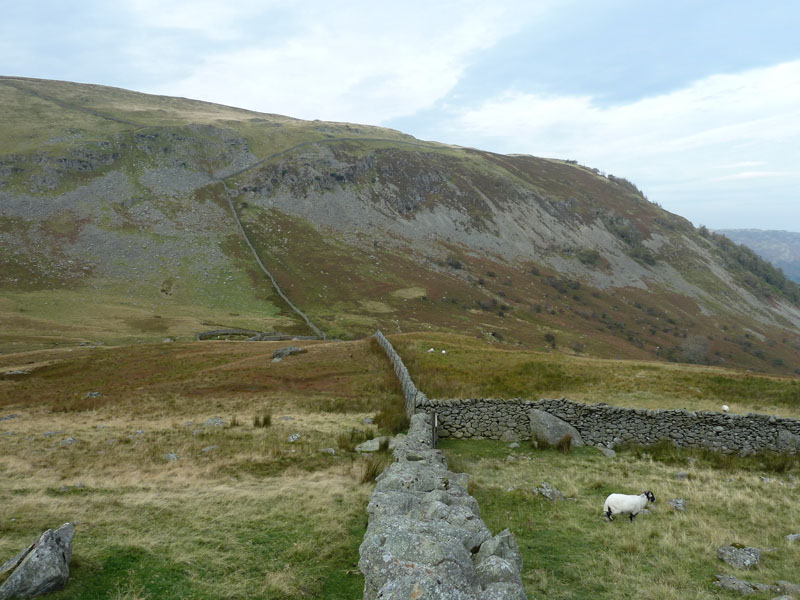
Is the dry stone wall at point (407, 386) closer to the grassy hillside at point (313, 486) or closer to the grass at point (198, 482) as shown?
the grassy hillside at point (313, 486)

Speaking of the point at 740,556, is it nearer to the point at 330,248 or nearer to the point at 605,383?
the point at 605,383

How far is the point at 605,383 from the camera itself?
92.5 feet

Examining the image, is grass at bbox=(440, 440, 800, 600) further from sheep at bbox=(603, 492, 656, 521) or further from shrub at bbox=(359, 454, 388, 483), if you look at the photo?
shrub at bbox=(359, 454, 388, 483)

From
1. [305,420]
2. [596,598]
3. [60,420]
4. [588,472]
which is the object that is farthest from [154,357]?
[596,598]

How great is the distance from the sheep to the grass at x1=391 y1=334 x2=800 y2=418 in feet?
41.3

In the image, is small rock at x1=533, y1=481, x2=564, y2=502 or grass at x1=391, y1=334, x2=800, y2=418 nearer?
small rock at x1=533, y1=481, x2=564, y2=502

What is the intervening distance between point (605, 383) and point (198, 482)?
80.5 ft

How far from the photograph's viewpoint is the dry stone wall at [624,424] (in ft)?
62.1

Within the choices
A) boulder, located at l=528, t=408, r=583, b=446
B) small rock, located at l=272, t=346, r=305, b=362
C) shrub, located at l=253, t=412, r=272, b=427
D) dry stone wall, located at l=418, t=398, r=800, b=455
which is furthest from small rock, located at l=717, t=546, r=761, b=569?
small rock, located at l=272, t=346, r=305, b=362

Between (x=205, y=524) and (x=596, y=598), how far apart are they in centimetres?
869

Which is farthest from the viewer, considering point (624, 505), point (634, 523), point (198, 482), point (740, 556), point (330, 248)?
point (330, 248)

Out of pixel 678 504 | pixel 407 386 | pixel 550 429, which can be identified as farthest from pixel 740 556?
pixel 407 386

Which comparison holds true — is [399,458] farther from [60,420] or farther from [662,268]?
[662,268]

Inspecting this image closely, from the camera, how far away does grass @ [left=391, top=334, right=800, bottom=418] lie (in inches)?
958
